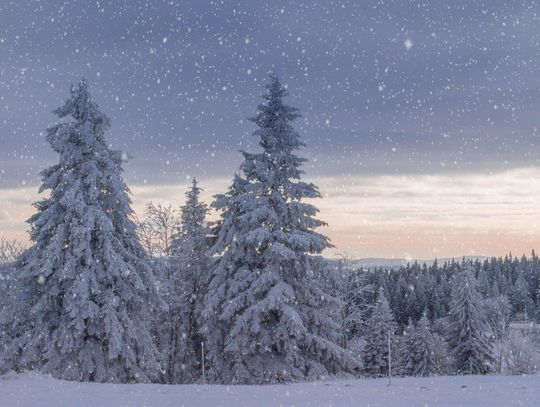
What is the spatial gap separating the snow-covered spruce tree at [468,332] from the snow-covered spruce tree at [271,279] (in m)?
29.0

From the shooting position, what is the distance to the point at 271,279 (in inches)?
929

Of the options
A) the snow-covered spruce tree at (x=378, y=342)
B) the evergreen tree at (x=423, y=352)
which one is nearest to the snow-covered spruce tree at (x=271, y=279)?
the snow-covered spruce tree at (x=378, y=342)

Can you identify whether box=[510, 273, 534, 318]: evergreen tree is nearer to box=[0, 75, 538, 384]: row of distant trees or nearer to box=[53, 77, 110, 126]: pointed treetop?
box=[0, 75, 538, 384]: row of distant trees

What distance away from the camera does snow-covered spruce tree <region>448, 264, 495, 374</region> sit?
165ft

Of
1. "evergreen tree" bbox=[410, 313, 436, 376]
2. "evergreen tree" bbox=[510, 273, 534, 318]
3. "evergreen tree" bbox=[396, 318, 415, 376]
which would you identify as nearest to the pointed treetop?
"evergreen tree" bbox=[410, 313, 436, 376]

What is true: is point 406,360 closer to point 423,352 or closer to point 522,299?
point 423,352

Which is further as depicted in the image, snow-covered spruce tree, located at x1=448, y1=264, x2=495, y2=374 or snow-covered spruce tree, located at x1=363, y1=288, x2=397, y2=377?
snow-covered spruce tree, located at x1=363, y1=288, x2=397, y2=377

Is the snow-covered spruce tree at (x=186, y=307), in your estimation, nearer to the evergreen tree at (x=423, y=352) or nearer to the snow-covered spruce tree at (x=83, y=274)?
the snow-covered spruce tree at (x=83, y=274)

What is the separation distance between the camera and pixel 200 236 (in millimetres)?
34875

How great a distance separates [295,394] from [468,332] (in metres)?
41.9

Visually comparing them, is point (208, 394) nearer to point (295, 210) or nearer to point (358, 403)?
point (358, 403)

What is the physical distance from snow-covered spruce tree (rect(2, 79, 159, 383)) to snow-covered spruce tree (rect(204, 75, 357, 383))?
3.31 meters

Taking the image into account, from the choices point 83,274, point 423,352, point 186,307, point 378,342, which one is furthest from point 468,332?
point 83,274

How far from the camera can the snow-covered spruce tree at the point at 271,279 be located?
924 inches
